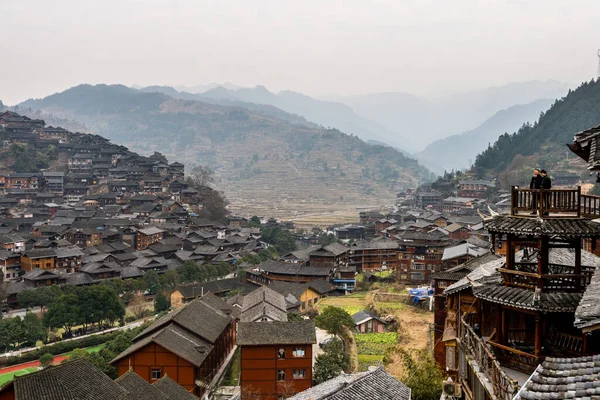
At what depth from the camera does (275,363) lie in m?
25.2

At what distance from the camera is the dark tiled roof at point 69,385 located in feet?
55.8

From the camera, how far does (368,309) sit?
3812 cm

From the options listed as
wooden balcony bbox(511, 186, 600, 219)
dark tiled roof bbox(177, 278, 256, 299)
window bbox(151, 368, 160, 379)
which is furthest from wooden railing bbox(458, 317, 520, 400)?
dark tiled roof bbox(177, 278, 256, 299)

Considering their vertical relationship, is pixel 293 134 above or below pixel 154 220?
above

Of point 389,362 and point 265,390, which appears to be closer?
point 389,362

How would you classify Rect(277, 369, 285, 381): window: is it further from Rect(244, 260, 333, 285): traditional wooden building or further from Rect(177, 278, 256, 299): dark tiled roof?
Rect(244, 260, 333, 285): traditional wooden building

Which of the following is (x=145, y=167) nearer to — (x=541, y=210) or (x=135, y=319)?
(x=135, y=319)

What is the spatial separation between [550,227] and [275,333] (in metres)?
19.1

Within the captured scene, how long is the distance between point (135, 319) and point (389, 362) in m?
25.0

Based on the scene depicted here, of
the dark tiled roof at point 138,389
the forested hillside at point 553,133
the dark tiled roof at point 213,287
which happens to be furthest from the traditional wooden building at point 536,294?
the forested hillside at point 553,133

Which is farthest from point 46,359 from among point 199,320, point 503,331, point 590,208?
point 590,208

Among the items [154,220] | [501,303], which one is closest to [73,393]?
[501,303]

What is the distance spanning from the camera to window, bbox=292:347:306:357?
25.3m

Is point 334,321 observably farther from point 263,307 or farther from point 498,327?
→ point 498,327
